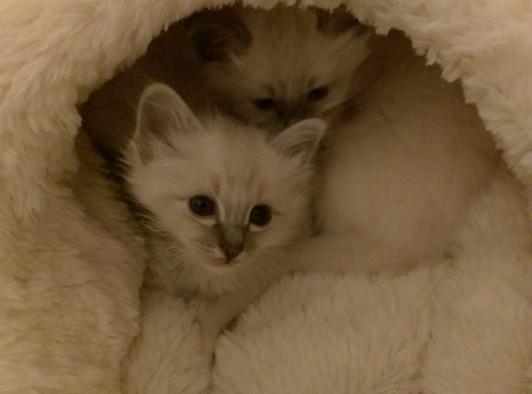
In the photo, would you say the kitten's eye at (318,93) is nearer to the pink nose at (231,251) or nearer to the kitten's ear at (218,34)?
the kitten's ear at (218,34)

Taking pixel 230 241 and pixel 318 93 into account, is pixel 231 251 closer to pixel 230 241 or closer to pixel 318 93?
pixel 230 241

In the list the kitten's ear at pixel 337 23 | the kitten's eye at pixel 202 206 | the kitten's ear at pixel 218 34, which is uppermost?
the kitten's ear at pixel 337 23

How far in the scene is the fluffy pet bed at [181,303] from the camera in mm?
984

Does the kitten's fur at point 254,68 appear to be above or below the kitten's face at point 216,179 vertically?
above

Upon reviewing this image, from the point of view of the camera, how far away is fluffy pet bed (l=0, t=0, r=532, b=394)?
0.98 m

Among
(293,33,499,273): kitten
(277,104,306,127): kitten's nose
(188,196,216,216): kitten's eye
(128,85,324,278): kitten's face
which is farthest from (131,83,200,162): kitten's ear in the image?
(293,33,499,273): kitten

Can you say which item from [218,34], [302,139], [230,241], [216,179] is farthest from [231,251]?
[218,34]

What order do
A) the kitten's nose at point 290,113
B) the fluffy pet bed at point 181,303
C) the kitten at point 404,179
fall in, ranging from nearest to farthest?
the fluffy pet bed at point 181,303 < the kitten at point 404,179 < the kitten's nose at point 290,113

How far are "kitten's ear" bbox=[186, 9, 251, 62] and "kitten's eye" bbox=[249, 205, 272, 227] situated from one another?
1.21 ft

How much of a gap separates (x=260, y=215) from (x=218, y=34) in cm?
41

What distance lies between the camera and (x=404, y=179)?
1278 millimetres

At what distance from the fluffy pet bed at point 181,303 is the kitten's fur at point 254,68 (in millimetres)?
166

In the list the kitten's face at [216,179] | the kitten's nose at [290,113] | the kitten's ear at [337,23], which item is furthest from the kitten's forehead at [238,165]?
the kitten's ear at [337,23]

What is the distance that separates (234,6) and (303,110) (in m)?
0.26
